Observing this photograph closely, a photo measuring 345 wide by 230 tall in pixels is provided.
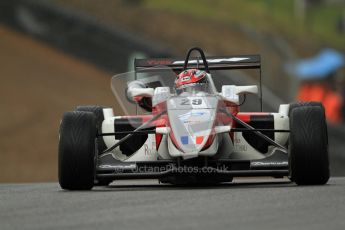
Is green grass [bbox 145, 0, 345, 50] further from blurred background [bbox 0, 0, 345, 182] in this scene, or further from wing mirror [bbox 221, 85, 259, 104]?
wing mirror [bbox 221, 85, 259, 104]

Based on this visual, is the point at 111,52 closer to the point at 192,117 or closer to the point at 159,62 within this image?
the point at 159,62

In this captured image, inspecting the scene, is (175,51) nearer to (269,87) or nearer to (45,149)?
(269,87)

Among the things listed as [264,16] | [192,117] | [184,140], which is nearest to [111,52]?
[264,16]

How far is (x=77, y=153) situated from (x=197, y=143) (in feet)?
4.59

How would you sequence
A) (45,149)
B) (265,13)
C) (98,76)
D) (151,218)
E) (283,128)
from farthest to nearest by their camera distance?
(265,13), (98,76), (45,149), (283,128), (151,218)

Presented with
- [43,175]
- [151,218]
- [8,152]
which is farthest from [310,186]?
[8,152]

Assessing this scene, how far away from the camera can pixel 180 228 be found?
23.8 feet

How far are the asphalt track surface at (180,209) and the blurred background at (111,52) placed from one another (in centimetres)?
1696

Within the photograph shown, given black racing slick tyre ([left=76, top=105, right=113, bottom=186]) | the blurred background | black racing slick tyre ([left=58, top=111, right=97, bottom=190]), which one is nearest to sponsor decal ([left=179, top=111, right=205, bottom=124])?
black racing slick tyre ([left=58, top=111, right=97, bottom=190])

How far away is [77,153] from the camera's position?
39.1 feet

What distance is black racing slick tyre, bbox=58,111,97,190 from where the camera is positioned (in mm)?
11922

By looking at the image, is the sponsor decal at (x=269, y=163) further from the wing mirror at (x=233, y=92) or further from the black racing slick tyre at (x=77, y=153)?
the black racing slick tyre at (x=77, y=153)

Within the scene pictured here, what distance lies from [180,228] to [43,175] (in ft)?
69.9

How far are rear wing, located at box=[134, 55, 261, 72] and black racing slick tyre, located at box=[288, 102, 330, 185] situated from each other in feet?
7.78
